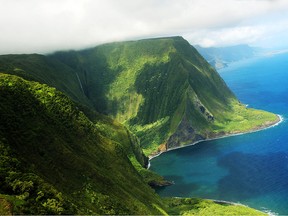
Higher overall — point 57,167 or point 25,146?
point 25,146

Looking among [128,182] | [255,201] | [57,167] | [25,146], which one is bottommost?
[255,201]

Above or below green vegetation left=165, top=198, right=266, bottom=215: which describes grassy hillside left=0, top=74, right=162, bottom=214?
above

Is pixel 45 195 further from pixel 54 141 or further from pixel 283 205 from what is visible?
pixel 283 205

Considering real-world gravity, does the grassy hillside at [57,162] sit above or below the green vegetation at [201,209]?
above

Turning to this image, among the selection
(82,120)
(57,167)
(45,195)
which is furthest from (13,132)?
(82,120)

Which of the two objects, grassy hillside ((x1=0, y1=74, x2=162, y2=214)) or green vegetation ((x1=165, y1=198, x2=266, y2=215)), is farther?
green vegetation ((x1=165, y1=198, x2=266, y2=215))
